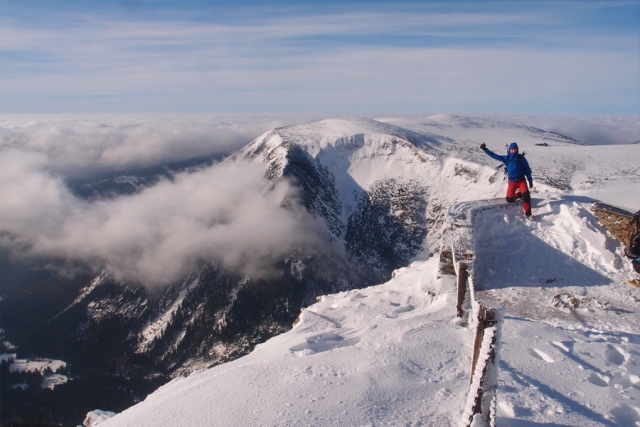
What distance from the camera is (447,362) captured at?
8.28 metres

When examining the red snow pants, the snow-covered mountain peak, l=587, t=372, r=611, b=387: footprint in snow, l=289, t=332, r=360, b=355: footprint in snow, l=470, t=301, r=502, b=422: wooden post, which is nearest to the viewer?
l=470, t=301, r=502, b=422: wooden post

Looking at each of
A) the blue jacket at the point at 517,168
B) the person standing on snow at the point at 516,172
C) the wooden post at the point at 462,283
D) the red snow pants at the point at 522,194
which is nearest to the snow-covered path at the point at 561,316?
the red snow pants at the point at 522,194

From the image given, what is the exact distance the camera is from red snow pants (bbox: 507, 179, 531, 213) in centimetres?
1578

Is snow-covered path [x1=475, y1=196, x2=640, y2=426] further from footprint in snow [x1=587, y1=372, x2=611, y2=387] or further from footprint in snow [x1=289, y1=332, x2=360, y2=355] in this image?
footprint in snow [x1=289, y1=332, x2=360, y2=355]

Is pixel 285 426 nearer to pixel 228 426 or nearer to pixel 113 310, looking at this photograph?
pixel 228 426

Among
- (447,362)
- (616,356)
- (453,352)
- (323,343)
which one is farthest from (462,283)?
(323,343)

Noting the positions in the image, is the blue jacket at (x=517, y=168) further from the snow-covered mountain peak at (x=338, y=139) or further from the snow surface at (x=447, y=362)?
the snow-covered mountain peak at (x=338, y=139)

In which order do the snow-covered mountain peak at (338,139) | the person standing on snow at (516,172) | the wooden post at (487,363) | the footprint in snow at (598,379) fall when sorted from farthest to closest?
the snow-covered mountain peak at (338,139)
the person standing on snow at (516,172)
the footprint in snow at (598,379)
the wooden post at (487,363)

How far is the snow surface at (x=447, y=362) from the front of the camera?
6.74 meters

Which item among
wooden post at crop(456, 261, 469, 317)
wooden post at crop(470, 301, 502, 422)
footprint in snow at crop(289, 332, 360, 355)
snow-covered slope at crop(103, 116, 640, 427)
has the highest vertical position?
wooden post at crop(470, 301, 502, 422)

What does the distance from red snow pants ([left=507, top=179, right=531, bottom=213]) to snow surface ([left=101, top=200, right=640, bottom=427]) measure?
181cm

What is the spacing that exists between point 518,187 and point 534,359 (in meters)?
10.0

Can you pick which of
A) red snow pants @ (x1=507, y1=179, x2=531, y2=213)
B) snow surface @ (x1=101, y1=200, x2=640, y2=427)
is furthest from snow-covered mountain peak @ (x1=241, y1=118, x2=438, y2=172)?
snow surface @ (x1=101, y1=200, x2=640, y2=427)

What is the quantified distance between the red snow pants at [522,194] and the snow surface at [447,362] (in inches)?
71.4
